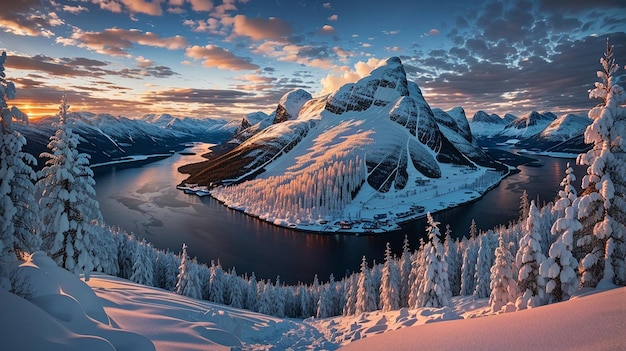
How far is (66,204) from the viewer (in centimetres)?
2452

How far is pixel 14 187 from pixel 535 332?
26556 millimetres

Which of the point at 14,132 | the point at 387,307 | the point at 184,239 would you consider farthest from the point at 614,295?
the point at 184,239

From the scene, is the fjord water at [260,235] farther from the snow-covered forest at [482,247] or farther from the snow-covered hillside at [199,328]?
the snow-covered hillside at [199,328]

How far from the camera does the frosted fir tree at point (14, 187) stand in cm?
1702

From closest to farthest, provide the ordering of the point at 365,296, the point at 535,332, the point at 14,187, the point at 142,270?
the point at 535,332
the point at 14,187
the point at 365,296
the point at 142,270

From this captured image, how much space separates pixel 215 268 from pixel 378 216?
303 feet

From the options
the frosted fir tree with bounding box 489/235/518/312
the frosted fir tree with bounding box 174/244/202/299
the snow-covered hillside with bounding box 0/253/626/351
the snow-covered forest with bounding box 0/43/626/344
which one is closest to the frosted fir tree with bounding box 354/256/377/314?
the snow-covered forest with bounding box 0/43/626/344

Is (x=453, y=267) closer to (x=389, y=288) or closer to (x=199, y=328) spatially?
(x=389, y=288)

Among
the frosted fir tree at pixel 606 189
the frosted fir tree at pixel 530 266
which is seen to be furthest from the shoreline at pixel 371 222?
the frosted fir tree at pixel 606 189

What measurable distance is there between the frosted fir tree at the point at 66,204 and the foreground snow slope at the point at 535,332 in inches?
937

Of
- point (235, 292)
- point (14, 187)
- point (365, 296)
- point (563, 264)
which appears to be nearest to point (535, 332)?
point (563, 264)

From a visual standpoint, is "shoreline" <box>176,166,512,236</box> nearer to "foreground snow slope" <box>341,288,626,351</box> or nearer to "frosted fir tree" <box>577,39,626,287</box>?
"frosted fir tree" <box>577,39,626,287</box>

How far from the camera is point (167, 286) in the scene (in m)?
65.1

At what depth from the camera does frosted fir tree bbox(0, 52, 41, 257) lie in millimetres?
17016
